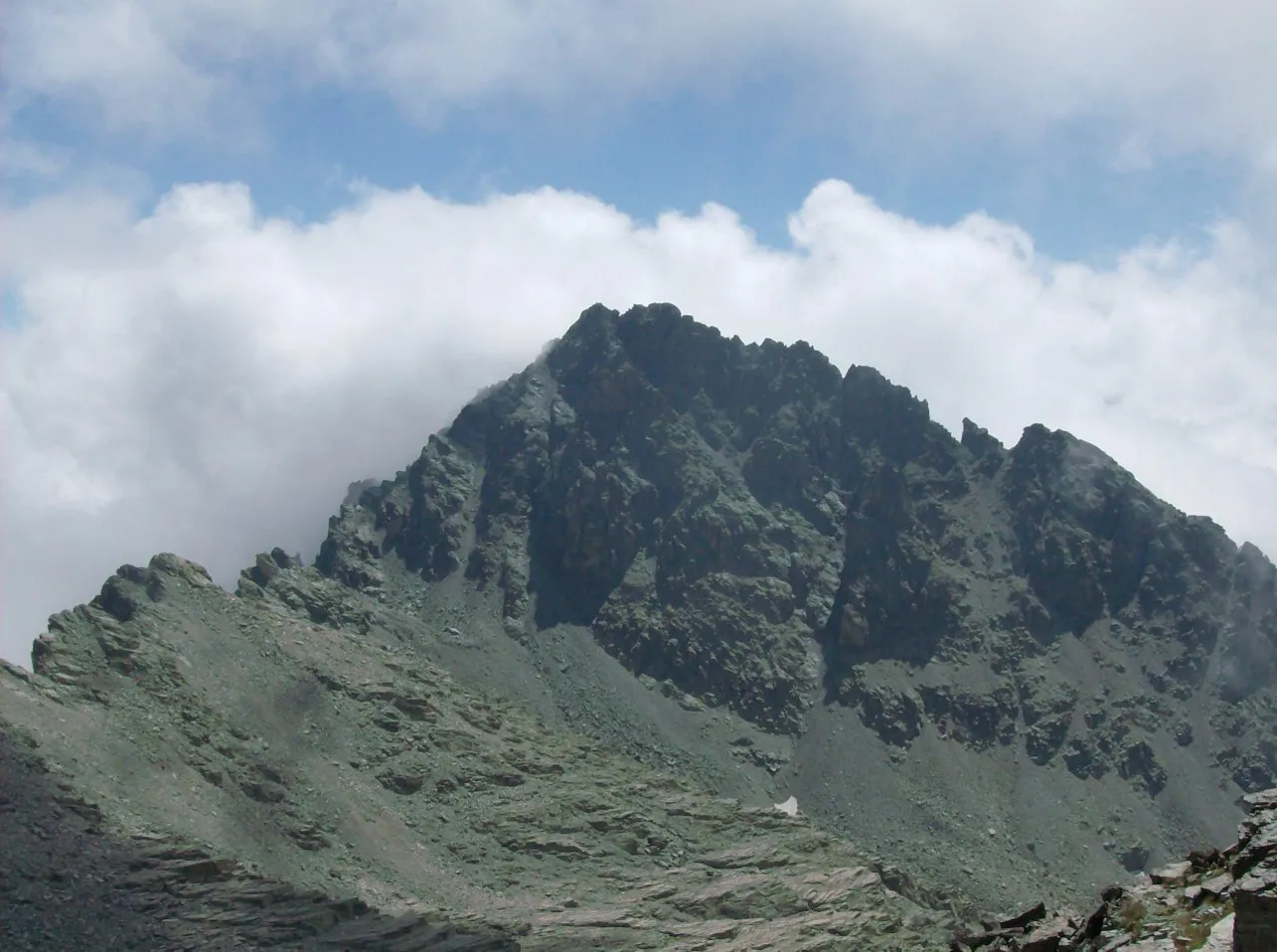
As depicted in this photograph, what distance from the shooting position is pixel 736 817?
162875 mm

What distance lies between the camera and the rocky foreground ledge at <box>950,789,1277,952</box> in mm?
28641

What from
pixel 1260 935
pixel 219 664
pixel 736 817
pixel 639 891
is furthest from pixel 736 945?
pixel 1260 935

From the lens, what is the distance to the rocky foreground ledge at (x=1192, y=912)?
28.6m

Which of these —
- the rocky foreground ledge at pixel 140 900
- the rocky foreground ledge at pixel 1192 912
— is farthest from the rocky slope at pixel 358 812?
the rocky foreground ledge at pixel 1192 912

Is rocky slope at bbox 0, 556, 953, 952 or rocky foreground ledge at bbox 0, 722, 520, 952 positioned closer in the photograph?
rocky foreground ledge at bbox 0, 722, 520, 952

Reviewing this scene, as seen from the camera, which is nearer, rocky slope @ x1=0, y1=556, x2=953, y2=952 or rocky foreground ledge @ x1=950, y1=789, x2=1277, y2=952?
rocky foreground ledge @ x1=950, y1=789, x2=1277, y2=952

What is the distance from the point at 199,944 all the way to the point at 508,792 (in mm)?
64686

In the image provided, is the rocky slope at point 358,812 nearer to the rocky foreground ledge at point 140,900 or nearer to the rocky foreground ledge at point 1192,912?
the rocky foreground ledge at point 140,900

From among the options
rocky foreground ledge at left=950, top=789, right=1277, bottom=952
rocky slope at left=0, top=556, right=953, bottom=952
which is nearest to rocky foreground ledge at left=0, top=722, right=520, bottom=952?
rocky slope at left=0, top=556, right=953, bottom=952

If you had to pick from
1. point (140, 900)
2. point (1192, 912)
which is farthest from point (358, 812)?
point (1192, 912)

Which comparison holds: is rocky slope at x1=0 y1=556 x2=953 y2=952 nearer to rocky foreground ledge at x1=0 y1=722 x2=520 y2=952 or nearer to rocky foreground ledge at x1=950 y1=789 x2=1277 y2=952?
rocky foreground ledge at x1=0 y1=722 x2=520 y2=952

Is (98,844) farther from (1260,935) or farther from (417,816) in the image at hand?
(1260,935)

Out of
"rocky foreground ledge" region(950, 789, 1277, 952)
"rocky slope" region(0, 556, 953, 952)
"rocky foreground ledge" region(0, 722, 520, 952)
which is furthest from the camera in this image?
"rocky slope" region(0, 556, 953, 952)

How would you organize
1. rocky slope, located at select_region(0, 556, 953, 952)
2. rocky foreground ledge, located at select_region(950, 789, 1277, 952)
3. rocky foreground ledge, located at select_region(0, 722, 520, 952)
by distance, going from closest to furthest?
rocky foreground ledge, located at select_region(950, 789, 1277, 952) < rocky foreground ledge, located at select_region(0, 722, 520, 952) < rocky slope, located at select_region(0, 556, 953, 952)
